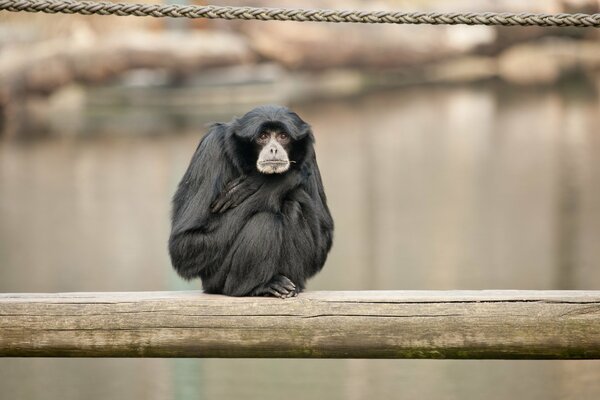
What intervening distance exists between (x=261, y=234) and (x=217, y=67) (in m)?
12.2

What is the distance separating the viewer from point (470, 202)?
1388cm

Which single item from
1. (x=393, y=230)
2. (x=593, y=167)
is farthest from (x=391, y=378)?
(x=593, y=167)

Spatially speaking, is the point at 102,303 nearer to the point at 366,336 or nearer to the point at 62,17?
the point at 366,336

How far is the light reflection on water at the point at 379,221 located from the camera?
7242mm

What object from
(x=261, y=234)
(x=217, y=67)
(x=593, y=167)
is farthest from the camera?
(x=217, y=67)

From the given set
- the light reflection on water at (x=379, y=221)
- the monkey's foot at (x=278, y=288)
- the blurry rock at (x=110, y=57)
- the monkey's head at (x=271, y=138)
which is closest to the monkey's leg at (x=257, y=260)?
the monkey's foot at (x=278, y=288)

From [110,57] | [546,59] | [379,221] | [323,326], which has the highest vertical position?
[546,59]

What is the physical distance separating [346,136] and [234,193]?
40.7 ft

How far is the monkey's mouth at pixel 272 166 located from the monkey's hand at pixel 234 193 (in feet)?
0.39

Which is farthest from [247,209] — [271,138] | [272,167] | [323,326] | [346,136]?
[346,136]

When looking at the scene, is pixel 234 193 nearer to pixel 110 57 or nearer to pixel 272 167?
pixel 272 167

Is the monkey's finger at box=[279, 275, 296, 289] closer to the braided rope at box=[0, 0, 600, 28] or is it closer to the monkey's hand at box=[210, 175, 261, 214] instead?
the monkey's hand at box=[210, 175, 261, 214]

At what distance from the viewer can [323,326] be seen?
3.57 metres

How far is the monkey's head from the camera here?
159 inches
